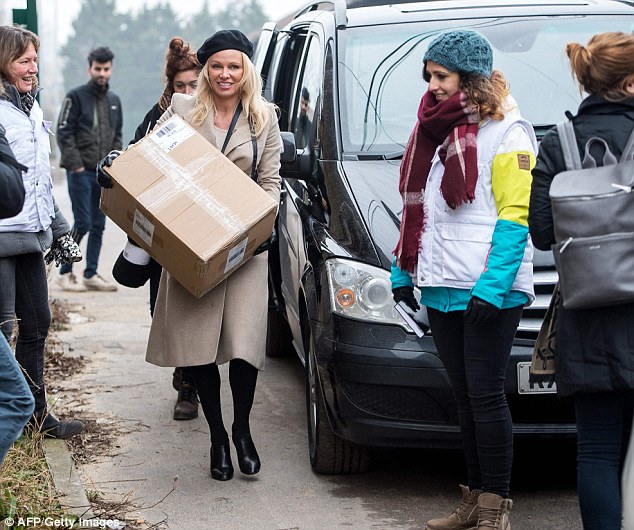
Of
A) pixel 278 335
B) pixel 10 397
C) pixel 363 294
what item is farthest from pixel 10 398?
pixel 278 335

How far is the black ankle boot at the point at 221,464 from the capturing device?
17.1 ft

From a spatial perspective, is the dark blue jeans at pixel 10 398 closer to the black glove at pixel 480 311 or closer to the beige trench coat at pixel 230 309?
the beige trench coat at pixel 230 309

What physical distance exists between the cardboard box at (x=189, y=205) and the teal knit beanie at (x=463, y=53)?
108 centimetres

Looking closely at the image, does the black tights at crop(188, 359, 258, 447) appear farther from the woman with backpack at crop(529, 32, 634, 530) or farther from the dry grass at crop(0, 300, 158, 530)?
the woman with backpack at crop(529, 32, 634, 530)

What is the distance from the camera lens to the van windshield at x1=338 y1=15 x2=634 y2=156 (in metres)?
5.55

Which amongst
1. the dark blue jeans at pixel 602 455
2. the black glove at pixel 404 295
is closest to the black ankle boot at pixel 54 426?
the black glove at pixel 404 295

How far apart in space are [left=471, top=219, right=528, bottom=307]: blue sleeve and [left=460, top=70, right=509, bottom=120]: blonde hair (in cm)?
37

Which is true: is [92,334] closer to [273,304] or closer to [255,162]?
[273,304]

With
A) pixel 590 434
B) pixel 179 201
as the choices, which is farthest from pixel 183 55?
pixel 590 434

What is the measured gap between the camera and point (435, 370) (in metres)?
4.52

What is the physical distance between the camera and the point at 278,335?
25.4 ft

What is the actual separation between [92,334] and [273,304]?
80.2 inches

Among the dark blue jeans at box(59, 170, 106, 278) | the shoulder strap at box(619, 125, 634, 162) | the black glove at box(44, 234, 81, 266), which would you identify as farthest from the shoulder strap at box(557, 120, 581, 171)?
the dark blue jeans at box(59, 170, 106, 278)

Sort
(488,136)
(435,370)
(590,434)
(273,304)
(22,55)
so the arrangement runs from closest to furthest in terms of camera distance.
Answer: (590,434) → (488,136) → (435,370) → (22,55) → (273,304)
